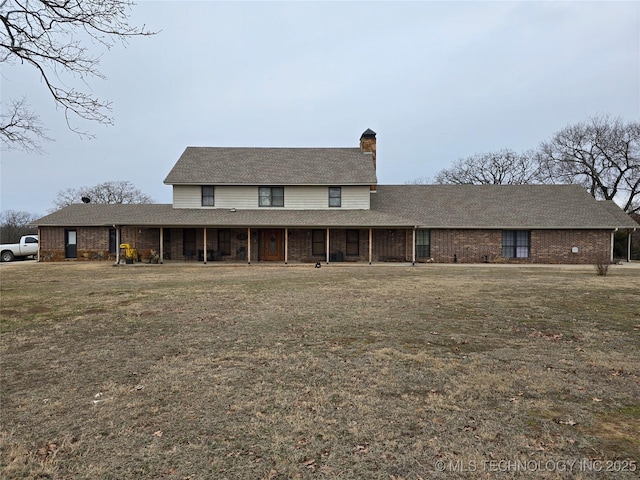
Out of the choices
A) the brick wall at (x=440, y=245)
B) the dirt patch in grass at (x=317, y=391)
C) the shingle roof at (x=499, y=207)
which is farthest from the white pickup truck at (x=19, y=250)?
the shingle roof at (x=499, y=207)

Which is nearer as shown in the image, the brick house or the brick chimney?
the brick house

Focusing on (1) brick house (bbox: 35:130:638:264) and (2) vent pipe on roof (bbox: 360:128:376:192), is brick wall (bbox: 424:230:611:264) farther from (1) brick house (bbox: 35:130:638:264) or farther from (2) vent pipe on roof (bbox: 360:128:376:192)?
(2) vent pipe on roof (bbox: 360:128:376:192)

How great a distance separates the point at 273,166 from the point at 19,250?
1900 cm

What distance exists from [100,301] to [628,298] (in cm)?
1352

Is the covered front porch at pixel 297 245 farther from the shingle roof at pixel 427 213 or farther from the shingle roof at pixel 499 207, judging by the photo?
the shingle roof at pixel 499 207

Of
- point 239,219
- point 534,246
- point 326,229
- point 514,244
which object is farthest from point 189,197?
point 534,246

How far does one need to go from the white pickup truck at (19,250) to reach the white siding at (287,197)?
12.4m

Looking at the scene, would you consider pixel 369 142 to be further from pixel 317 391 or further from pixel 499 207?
pixel 317 391

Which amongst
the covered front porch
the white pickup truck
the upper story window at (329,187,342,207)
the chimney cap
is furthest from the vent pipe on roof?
the white pickup truck

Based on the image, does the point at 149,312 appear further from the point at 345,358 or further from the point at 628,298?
the point at 628,298

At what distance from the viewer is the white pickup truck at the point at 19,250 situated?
2561 centimetres

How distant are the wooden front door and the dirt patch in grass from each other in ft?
46.7

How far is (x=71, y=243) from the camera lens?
2436 cm

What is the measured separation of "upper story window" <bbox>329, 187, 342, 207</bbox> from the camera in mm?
23281
